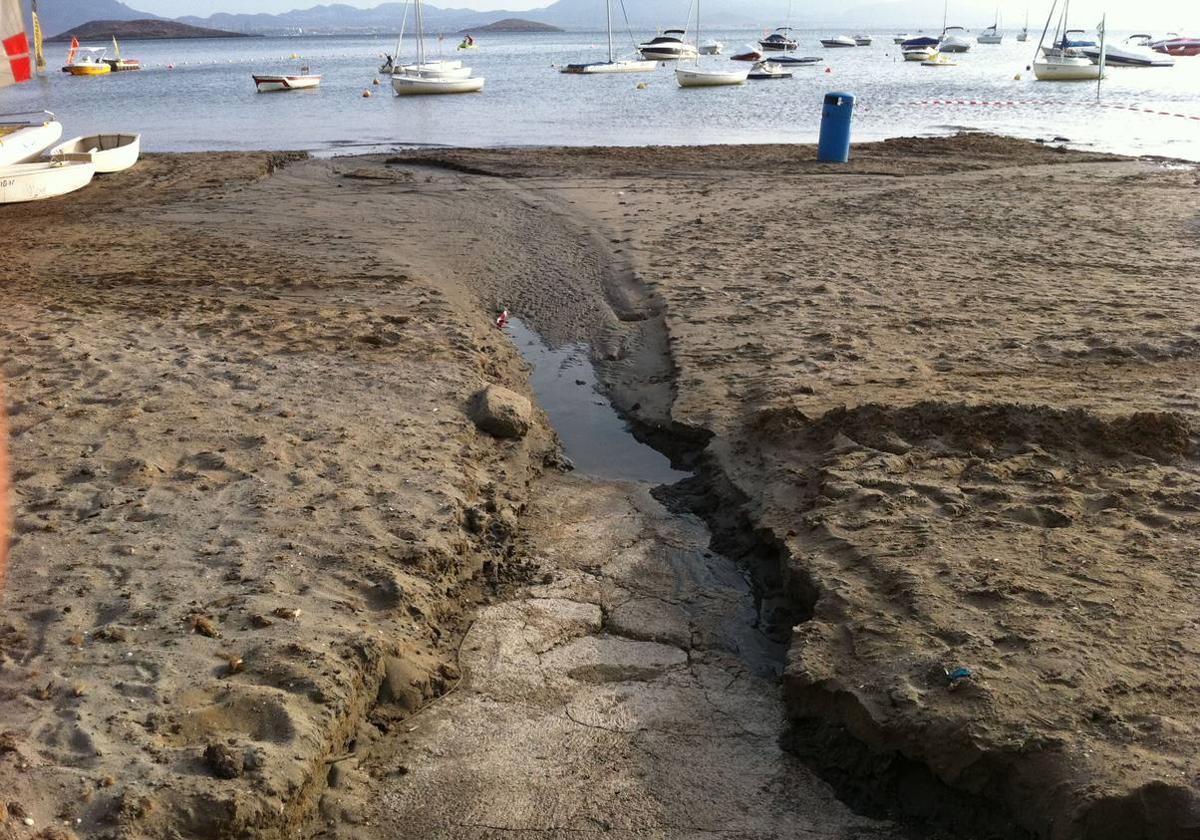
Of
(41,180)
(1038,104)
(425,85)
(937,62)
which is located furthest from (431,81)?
(937,62)

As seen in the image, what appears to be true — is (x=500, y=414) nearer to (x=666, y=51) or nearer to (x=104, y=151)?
(x=104, y=151)

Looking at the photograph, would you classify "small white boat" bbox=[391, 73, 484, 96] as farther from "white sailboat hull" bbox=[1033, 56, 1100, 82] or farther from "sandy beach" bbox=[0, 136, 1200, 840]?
"sandy beach" bbox=[0, 136, 1200, 840]

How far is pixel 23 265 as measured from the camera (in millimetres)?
10492

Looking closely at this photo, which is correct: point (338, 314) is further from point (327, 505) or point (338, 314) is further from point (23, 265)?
point (23, 265)

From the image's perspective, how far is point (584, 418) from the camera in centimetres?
761

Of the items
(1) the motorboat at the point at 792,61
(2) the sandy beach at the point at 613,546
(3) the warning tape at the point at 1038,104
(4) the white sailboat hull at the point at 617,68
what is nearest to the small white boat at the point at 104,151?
(2) the sandy beach at the point at 613,546

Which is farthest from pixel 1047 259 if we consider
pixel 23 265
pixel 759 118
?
pixel 759 118

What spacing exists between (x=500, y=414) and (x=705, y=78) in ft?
125

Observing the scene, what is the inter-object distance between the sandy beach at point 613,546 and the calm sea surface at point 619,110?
45.9ft

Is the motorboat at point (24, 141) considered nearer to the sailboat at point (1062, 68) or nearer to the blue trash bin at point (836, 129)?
the blue trash bin at point (836, 129)

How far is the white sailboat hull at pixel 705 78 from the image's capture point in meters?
41.4

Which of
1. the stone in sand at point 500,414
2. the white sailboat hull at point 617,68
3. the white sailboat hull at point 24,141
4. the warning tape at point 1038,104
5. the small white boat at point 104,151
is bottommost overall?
the warning tape at point 1038,104

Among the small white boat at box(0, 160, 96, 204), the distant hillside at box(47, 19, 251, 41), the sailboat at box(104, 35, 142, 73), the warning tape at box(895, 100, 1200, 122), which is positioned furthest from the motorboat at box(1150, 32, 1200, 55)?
the distant hillside at box(47, 19, 251, 41)

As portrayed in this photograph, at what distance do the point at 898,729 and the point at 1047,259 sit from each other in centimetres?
739
